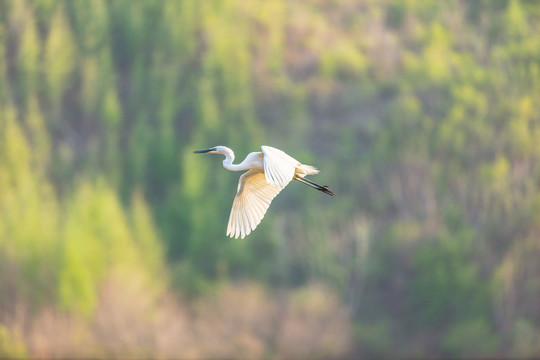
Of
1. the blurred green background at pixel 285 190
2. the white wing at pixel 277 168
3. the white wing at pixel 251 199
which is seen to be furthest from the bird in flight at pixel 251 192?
the blurred green background at pixel 285 190

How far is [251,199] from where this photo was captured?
10.5 meters

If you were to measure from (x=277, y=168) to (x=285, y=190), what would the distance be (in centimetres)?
2388

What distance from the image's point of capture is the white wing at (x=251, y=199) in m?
10.2

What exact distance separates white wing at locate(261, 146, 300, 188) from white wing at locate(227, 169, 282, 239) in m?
1.20

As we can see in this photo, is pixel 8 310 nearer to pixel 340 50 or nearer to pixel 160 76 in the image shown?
→ pixel 160 76

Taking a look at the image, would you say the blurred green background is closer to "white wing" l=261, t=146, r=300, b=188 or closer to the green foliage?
the green foliage

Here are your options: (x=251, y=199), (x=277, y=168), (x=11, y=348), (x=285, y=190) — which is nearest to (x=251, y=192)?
(x=251, y=199)

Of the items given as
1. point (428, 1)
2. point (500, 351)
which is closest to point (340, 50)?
point (428, 1)

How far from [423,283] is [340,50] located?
1349cm

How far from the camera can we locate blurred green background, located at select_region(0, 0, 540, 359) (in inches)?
1064

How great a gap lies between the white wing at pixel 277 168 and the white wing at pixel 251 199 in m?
1.20

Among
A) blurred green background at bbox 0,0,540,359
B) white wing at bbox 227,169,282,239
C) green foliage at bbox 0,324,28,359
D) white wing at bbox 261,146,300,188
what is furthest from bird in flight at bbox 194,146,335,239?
green foliage at bbox 0,324,28,359

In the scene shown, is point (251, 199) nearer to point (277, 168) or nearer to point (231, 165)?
point (231, 165)

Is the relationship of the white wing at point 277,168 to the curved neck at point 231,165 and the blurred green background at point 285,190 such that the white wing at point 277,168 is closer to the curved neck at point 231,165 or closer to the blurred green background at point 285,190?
the curved neck at point 231,165
